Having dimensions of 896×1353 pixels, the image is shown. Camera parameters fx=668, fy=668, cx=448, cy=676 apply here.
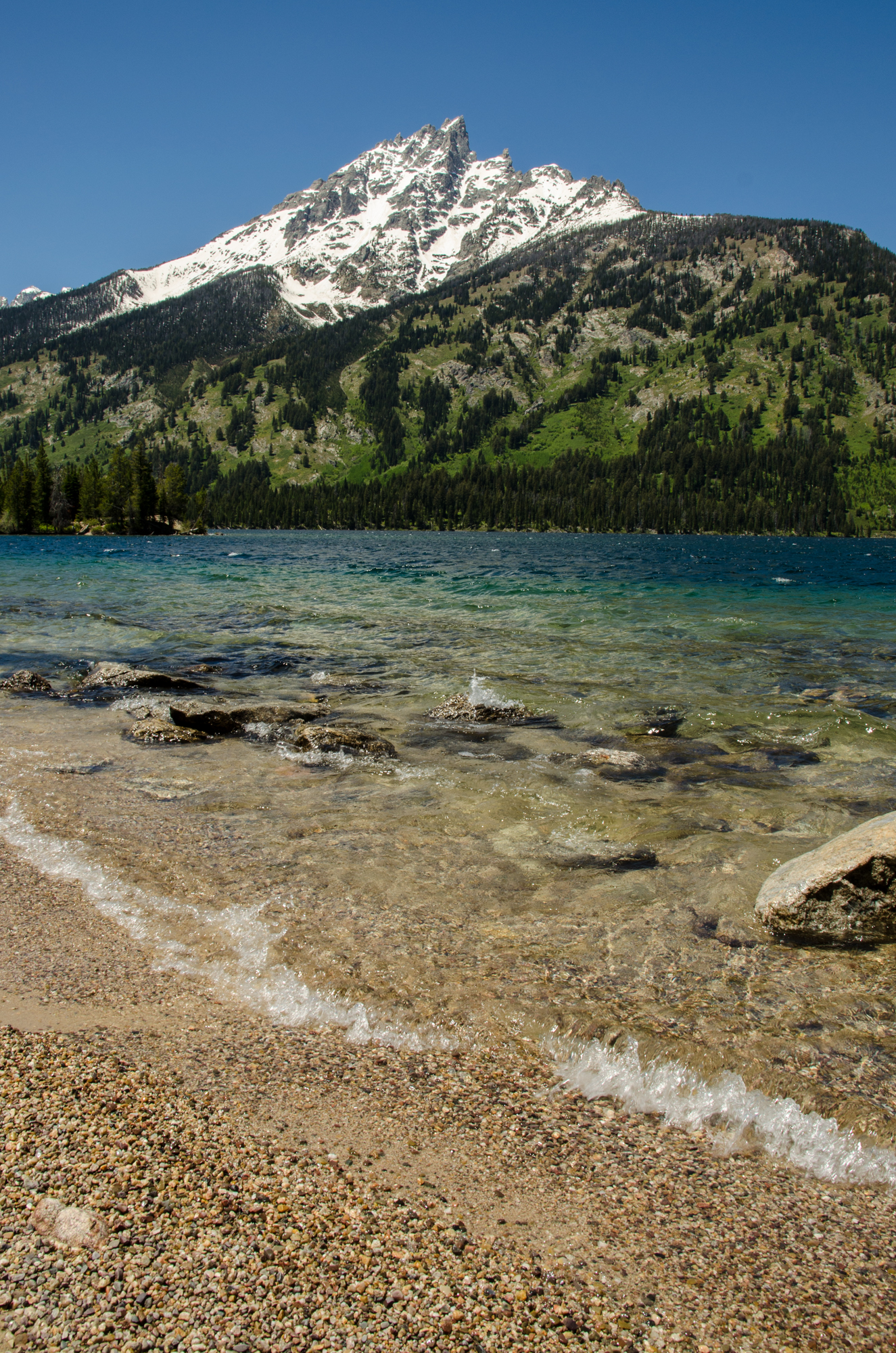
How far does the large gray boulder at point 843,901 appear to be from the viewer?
6312 mm

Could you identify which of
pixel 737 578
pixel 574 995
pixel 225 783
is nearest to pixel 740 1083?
pixel 574 995

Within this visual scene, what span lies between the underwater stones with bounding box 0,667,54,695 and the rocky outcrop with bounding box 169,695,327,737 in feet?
15.4

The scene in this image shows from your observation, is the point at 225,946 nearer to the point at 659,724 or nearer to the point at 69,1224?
the point at 69,1224

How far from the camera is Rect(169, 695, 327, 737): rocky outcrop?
1278 cm

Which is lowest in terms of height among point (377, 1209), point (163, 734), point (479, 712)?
point (163, 734)

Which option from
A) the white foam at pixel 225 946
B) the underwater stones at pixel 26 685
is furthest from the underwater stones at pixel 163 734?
the underwater stones at pixel 26 685

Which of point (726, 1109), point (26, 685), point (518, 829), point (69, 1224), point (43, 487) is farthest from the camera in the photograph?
point (43, 487)

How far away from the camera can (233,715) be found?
13.5m

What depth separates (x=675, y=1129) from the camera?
13.3ft

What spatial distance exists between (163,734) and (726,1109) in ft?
35.7

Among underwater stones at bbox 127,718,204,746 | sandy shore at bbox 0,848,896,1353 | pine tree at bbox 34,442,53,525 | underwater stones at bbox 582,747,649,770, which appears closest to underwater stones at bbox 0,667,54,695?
underwater stones at bbox 127,718,204,746

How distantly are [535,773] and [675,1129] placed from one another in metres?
6.94

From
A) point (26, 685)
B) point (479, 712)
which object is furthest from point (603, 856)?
point (26, 685)

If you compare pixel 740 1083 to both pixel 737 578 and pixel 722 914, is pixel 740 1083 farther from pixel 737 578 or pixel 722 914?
pixel 737 578
